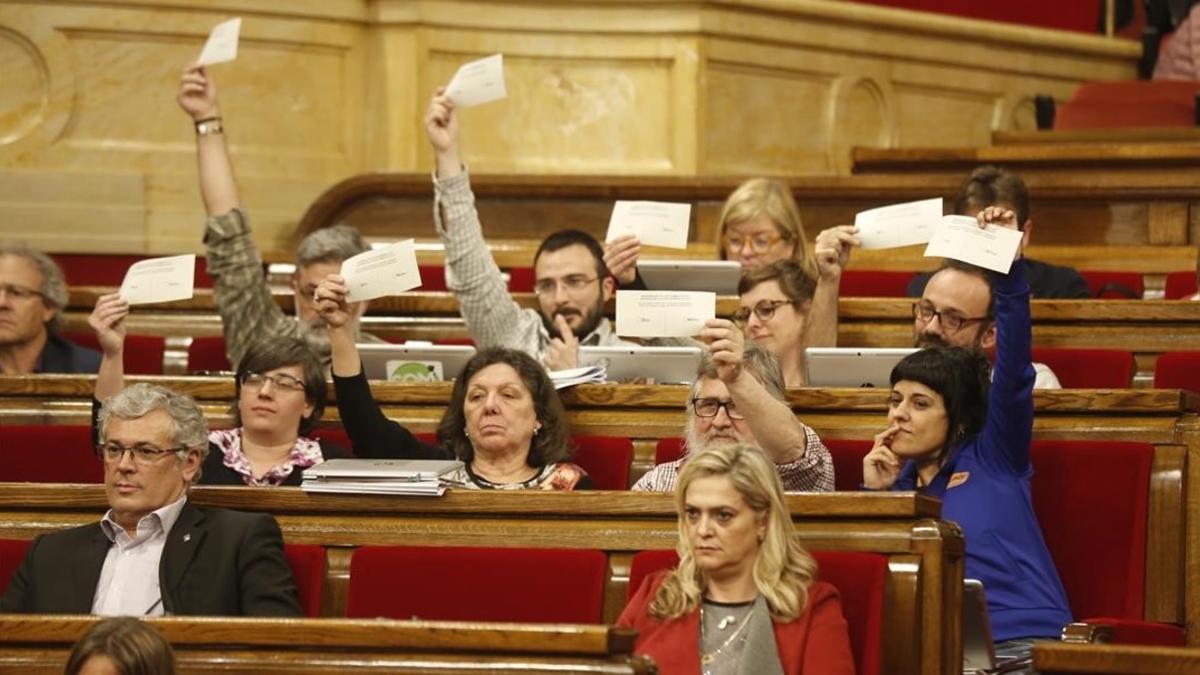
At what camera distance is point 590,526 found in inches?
97.0

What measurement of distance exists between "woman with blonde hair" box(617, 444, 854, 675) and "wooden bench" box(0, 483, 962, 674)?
0.09 m

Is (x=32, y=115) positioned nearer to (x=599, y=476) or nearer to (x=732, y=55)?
(x=732, y=55)

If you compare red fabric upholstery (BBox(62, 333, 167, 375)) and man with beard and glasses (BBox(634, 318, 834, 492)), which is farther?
red fabric upholstery (BBox(62, 333, 167, 375))

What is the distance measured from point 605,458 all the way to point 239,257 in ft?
3.06

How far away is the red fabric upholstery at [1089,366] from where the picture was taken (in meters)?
3.28

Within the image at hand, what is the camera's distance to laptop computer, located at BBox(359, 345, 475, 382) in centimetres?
329

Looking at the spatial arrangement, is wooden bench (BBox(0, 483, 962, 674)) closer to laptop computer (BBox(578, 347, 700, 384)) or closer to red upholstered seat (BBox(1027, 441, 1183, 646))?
red upholstered seat (BBox(1027, 441, 1183, 646))

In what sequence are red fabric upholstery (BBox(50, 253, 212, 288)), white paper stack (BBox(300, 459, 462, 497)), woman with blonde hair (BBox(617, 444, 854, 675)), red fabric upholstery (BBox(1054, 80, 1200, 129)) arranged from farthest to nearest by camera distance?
red fabric upholstery (BBox(1054, 80, 1200, 129)) → red fabric upholstery (BBox(50, 253, 212, 288)) → white paper stack (BBox(300, 459, 462, 497)) → woman with blonde hair (BBox(617, 444, 854, 675))

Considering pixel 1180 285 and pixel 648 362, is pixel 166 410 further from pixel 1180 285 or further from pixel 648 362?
pixel 1180 285

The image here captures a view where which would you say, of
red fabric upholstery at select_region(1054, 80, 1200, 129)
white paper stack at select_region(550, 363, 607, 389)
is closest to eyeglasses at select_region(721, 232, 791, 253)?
white paper stack at select_region(550, 363, 607, 389)

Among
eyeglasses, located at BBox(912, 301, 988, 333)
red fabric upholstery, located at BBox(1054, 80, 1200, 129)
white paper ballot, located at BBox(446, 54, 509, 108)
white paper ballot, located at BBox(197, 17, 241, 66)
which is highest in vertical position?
red fabric upholstery, located at BBox(1054, 80, 1200, 129)

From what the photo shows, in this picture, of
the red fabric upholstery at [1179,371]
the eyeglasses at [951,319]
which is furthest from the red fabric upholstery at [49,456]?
the red fabric upholstery at [1179,371]

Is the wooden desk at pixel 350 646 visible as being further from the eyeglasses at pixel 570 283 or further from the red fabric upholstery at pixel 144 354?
the red fabric upholstery at pixel 144 354

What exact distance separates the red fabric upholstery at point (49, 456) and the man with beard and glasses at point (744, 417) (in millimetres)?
845
